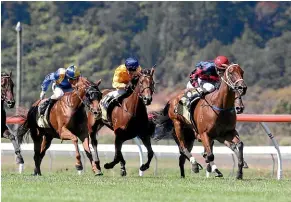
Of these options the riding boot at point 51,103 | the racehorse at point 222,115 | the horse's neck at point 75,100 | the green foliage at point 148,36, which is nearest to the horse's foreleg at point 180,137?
the racehorse at point 222,115

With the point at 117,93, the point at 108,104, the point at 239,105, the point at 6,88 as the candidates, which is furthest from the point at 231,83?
the point at 6,88

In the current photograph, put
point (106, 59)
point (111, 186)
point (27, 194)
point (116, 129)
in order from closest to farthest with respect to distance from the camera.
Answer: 1. point (27, 194)
2. point (111, 186)
3. point (116, 129)
4. point (106, 59)

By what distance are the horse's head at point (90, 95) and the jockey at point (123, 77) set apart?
30cm

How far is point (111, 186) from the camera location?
40.8ft

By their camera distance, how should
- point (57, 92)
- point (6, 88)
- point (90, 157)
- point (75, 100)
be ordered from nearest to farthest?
point (6, 88), point (90, 157), point (75, 100), point (57, 92)

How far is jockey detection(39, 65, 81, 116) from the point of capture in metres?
16.2

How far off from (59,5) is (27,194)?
6745 centimetres

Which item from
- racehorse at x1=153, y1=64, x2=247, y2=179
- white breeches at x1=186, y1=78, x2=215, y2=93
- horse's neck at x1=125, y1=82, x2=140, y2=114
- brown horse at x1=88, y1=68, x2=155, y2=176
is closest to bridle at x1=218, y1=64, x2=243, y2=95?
racehorse at x1=153, y1=64, x2=247, y2=179

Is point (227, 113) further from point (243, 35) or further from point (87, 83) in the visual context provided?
point (243, 35)

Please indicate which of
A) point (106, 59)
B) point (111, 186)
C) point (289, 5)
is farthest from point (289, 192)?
point (289, 5)

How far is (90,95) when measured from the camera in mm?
15305

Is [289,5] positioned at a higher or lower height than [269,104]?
higher

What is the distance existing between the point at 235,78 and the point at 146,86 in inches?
50.2

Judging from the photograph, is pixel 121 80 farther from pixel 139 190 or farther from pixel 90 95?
pixel 139 190
